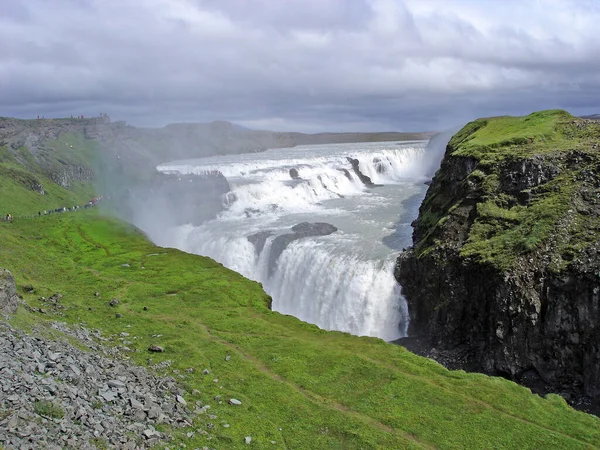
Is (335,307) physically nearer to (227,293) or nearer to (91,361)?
(227,293)

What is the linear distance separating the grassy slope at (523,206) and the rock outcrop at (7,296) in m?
33.1

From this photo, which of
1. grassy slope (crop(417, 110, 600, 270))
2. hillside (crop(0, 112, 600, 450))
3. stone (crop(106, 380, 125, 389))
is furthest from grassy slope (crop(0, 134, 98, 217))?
grassy slope (crop(417, 110, 600, 270))

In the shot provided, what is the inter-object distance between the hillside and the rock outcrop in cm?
78

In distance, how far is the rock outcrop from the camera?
1070 inches

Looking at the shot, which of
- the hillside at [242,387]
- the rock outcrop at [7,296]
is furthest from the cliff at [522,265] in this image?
the rock outcrop at [7,296]

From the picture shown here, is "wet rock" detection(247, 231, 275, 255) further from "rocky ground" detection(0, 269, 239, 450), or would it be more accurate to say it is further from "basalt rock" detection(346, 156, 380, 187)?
"basalt rock" detection(346, 156, 380, 187)

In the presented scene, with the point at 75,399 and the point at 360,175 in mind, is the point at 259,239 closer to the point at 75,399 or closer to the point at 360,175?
the point at 75,399

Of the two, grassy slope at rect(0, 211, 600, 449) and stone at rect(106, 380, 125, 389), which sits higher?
stone at rect(106, 380, 125, 389)

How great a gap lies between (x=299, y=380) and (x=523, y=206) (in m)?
26.9

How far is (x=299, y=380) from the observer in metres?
29.1

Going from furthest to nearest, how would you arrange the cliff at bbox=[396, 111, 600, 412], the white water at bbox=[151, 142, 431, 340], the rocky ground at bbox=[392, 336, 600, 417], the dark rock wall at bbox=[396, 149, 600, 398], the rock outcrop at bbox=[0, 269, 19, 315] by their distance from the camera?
the white water at bbox=[151, 142, 431, 340], the cliff at bbox=[396, 111, 600, 412], the dark rock wall at bbox=[396, 149, 600, 398], the rocky ground at bbox=[392, 336, 600, 417], the rock outcrop at bbox=[0, 269, 19, 315]

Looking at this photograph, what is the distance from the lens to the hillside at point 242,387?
20.5 meters

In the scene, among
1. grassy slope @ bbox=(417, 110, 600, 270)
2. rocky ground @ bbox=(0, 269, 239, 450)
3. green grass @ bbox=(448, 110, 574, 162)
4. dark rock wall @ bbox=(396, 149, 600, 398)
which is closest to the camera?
rocky ground @ bbox=(0, 269, 239, 450)

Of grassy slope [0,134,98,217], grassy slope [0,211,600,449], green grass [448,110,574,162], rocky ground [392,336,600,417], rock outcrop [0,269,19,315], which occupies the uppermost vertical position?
green grass [448,110,574,162]
